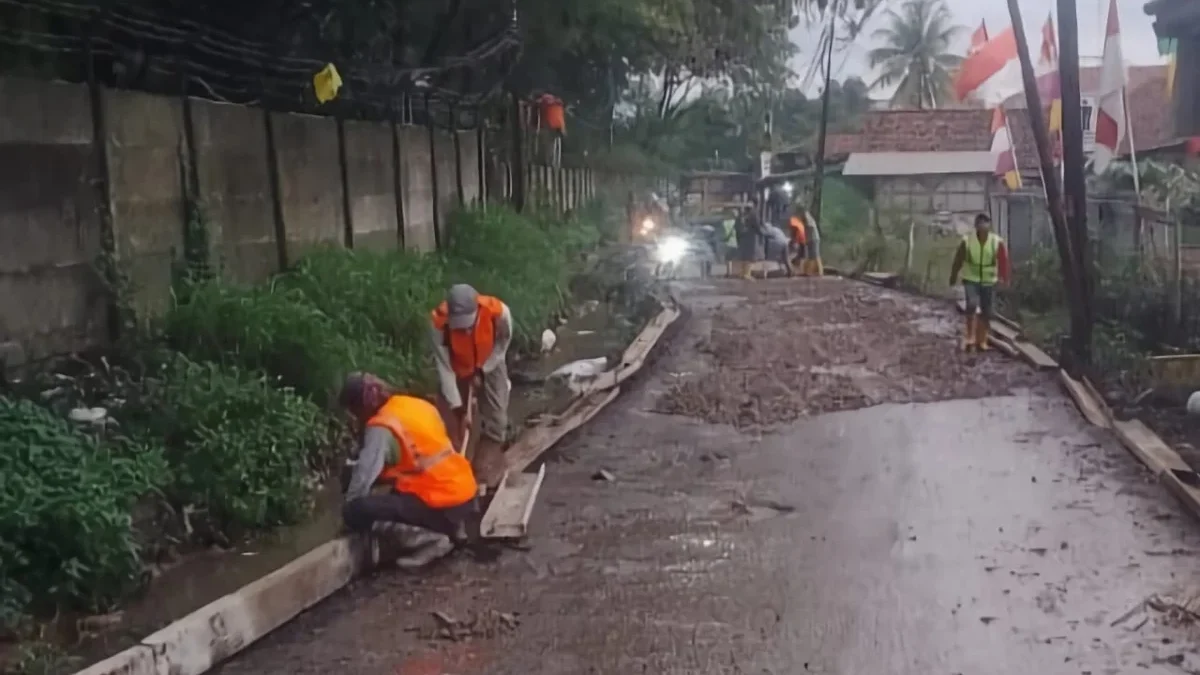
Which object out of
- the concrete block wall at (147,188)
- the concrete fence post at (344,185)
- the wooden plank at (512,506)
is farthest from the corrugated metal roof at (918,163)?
the concrete block wall at (147,188)

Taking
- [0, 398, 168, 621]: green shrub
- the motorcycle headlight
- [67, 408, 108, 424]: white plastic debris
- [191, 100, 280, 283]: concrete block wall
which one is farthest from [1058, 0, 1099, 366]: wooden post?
the motorcycle headlight

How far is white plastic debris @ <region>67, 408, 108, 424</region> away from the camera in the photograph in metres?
8.13

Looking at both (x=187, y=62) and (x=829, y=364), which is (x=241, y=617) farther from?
(x=829, y=364)

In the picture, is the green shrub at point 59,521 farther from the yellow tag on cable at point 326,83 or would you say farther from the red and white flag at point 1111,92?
the red and white flag at point 1111,92

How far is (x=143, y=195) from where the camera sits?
10.4m

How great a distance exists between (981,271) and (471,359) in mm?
8558

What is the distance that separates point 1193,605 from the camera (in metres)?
7.28

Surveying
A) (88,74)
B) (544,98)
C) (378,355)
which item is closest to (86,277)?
(88,74)

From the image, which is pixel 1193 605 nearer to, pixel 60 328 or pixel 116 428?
pixel 116 428

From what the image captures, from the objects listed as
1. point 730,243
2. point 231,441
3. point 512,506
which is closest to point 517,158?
point 512,506

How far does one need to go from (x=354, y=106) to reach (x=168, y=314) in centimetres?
744

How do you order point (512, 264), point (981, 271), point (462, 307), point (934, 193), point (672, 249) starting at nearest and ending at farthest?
point (462, 307) < point (981, 271) < point (512, 264) < point (672, 249) < point (934, 193)

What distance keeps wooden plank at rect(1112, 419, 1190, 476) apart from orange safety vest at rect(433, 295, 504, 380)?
490 centimetres

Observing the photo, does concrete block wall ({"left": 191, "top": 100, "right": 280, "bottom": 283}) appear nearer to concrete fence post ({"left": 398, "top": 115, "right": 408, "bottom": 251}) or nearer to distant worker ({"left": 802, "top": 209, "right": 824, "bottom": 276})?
concrete fence post ({"left": 398, "top": 115, "right": 408, "bottom": 251})
